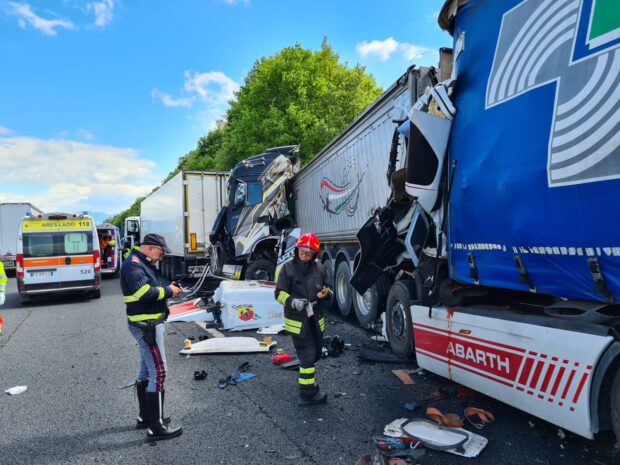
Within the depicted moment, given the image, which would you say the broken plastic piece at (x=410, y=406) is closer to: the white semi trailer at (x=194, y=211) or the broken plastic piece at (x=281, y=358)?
the broken plastic piece at (x=281, y=358)

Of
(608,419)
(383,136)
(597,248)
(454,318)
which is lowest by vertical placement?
(608,419)

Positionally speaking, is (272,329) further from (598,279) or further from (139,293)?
(598,279)

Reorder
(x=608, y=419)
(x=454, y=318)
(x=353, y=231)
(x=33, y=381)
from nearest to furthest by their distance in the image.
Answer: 1. (x=608, y=419)
2. (x=454, y=318)
3. (x=33, y=381)
4. (x=353, y=231)

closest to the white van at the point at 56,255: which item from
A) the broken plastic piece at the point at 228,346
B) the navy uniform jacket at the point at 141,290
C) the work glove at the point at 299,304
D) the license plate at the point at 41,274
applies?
the license plate at the point at 41,274

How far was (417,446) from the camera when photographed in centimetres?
314

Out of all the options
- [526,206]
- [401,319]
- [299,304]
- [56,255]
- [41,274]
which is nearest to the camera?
[526,206]

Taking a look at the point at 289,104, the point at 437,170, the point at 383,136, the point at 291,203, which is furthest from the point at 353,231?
the point at 289,104

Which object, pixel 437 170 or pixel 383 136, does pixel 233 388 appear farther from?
pixel 383 136

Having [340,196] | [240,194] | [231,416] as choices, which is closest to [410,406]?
[231,416]

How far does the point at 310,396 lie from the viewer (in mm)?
4051

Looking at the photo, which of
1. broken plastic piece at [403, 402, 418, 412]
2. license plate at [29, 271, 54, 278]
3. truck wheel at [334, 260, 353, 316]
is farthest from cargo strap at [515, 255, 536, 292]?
license plate at [29, 271, 54, 278]

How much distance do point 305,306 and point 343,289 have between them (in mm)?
4055

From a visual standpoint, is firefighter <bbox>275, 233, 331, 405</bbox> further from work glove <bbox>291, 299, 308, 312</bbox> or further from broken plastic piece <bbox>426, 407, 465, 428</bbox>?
broken plastic piece <bbox>426, 407, 465, 428</bbox>

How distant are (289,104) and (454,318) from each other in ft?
63.2
